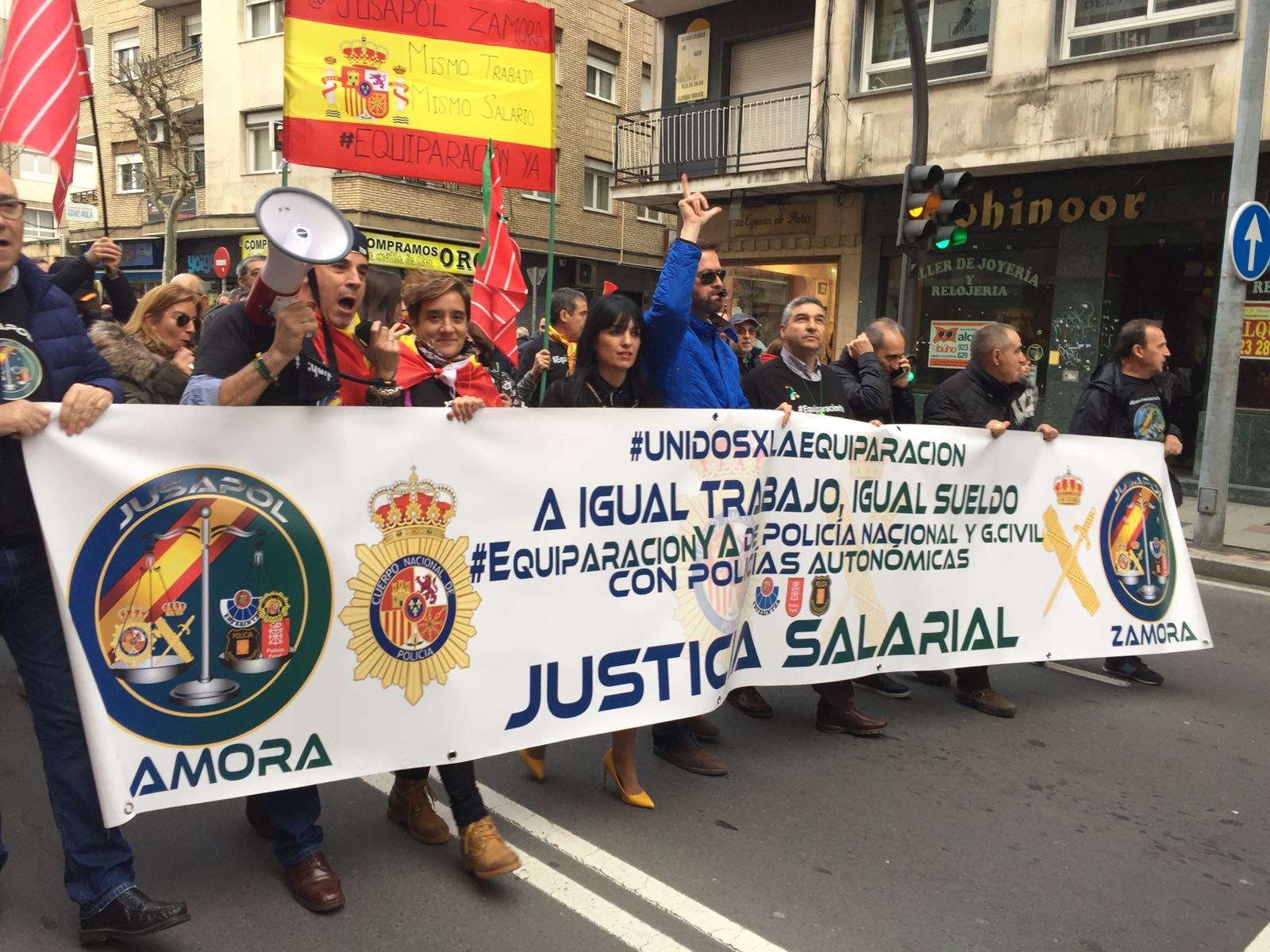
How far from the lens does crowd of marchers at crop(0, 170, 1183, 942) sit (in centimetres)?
265

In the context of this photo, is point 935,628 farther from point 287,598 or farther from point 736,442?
point 287,598

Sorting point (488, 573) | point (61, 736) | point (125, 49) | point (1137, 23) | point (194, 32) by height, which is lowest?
point (61, 736)

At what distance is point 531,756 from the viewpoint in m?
3.92

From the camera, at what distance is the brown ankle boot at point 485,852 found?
302 centimetres

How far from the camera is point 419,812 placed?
338 centimetres

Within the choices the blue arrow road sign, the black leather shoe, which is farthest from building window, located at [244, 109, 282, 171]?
the black leather shoe

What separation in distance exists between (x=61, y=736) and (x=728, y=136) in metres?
16.4

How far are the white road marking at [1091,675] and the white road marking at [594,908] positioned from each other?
3571 millimetres

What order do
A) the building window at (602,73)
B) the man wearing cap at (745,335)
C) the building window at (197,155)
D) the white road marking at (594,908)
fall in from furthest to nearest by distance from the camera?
the building window at (602,73), the building window at (197,155), the man wearing cap at (745,335), the white road marking at (594,908)

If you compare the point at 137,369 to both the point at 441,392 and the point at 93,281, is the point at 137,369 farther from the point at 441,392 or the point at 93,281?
the point at 93,281

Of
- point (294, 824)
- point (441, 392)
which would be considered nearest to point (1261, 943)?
point (294, 824)

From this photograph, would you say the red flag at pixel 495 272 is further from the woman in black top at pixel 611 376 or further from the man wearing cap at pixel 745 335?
the man wearing cap at pixel 745 335

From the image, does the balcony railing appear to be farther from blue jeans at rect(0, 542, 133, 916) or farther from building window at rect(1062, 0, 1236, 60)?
blue jeans at rect(0, 542, 133, 916)

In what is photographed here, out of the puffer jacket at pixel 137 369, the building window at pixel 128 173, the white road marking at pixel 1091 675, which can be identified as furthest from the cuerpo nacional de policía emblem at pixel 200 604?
the building window at pixel 128 173
